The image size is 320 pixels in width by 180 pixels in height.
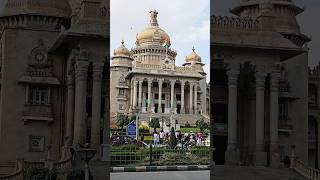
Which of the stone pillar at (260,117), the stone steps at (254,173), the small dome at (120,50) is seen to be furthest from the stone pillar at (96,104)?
the stone pillar at (260,117)

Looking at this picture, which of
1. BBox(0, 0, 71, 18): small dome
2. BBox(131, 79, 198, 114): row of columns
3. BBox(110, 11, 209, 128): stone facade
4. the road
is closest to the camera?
the road

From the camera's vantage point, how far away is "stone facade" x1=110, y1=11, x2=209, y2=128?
6.47 metres

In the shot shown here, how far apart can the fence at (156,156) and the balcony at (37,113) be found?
1.13 m

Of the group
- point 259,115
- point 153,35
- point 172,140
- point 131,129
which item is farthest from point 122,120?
point 259,115

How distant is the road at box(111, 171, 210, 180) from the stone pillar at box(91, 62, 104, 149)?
57 cm

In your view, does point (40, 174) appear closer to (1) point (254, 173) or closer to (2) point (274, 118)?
(1) point (254, 173)

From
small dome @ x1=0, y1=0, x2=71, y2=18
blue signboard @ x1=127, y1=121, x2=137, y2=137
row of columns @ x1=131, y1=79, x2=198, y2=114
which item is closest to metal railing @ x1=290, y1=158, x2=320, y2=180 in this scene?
row of columns @ x1=131, y1=79, x2=198, y2=114

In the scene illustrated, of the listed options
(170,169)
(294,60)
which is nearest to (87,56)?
(170,169)

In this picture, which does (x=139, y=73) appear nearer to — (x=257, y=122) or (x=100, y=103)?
(x=100, y=103)

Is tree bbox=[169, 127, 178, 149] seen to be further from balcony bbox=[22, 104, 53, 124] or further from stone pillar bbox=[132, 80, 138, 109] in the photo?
balcony bbox=[22, 104, 53, 124]

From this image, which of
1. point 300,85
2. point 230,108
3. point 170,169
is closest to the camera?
point 170,169

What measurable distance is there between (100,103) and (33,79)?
103 centimetres

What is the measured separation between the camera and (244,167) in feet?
23.0

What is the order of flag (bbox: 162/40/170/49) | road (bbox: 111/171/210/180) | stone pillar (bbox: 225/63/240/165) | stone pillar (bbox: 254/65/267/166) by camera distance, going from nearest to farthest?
road (bbox: 111/171/210/180) < flag (bbox: 162/40/170/49) < stone pillar (bbox: 225/63/240/165) < stone pillar (bbox: 254/65/267/166)
